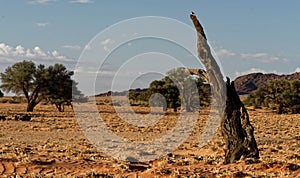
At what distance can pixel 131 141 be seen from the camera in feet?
74.7

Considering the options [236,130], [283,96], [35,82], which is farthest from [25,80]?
[236,130]

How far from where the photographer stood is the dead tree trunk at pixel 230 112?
13102 millimetres

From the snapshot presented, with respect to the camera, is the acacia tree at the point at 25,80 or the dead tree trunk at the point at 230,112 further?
the acacia tree at the point at 25,80

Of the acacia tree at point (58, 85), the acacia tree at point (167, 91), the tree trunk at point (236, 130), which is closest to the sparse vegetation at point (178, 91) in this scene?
the acacia tree at point (167, 91)

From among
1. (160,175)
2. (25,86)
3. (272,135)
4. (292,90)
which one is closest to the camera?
(160,175)

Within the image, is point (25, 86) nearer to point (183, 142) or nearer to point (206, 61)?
point (183, 142)

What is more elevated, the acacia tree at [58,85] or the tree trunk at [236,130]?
the acacia tree at [58,85]

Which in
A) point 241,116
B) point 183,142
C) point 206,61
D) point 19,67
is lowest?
point 183,142

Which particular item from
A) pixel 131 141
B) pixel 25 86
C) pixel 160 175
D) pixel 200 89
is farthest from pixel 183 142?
pixel 200 89

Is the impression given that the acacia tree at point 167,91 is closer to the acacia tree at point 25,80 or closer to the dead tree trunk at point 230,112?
the acacia tree at point 25,80

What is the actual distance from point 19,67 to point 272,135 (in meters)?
34.2

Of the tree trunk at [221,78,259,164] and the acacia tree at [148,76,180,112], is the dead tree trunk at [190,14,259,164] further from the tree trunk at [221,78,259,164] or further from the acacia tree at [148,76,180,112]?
the acacia tree at [148,76,180,112]

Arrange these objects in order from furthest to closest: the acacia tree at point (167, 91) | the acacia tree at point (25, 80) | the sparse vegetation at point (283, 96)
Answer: the sparse vegetation at point (283, 96)
the acacia tree at point (167, 91)
the acacia tree at point (25, 80)

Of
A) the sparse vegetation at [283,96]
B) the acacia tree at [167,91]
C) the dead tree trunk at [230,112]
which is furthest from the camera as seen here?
the sparse vegetation at [283,96]
